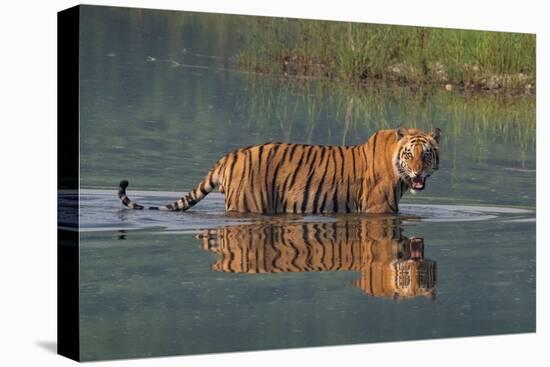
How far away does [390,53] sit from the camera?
1184 centimetres

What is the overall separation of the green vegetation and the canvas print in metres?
0.01

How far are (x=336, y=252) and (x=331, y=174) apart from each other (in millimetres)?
793

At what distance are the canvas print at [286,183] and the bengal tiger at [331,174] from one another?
0.05 ft

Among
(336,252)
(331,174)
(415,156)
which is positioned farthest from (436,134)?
(336,252)

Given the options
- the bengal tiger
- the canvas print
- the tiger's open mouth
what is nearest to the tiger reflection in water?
the canvas print

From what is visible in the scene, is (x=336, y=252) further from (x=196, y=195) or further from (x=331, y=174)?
(x=196, y=195)

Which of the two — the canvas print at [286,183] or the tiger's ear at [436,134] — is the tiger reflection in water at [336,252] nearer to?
the canvas print at [286,183]

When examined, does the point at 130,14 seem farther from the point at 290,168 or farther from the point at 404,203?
the point at 404,203

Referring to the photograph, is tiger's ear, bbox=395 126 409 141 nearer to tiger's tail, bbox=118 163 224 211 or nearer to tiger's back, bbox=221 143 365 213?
tiger's back, bbox=221 143 365 213

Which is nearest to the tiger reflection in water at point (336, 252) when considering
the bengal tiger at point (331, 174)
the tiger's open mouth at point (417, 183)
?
the bengal tiger at point (331, 174)

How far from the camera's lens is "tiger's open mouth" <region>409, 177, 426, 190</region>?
1188cm

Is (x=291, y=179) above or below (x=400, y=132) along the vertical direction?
below

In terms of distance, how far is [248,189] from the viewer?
1148 centimetres

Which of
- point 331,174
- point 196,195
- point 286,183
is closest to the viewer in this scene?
point 196,195
